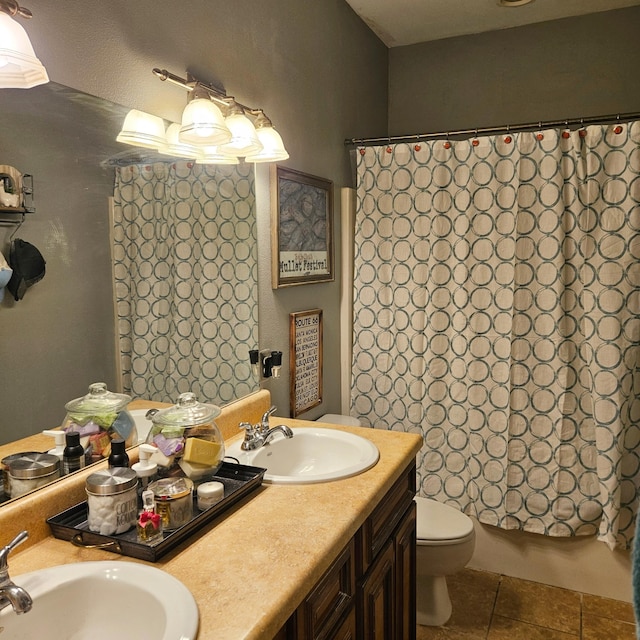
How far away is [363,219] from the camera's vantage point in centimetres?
260

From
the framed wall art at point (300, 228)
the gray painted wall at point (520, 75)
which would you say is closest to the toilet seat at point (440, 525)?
the framed wall art at point (300, 228)

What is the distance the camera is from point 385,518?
150cm

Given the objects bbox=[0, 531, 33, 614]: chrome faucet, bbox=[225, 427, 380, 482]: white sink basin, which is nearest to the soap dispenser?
bbox=[0, 531, 33, 614]: chrome faucet

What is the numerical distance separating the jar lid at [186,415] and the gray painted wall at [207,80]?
0.16 m

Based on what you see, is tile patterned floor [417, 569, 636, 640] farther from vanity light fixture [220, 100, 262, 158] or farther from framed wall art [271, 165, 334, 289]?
vanity light fixture [220, 100, 262, 158]

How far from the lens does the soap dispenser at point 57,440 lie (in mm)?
1197

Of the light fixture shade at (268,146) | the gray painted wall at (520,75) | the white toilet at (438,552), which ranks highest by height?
the gray painted wall at (520,75)

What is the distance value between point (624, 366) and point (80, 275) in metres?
2.03

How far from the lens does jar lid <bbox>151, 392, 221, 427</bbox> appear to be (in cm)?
129

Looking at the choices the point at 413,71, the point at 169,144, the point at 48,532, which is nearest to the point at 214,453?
the point at 48,532

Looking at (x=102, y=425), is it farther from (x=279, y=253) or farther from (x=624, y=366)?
(x=624, y=366)

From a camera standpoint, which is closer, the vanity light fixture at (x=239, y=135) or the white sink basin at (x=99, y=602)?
the white sink basin at (x=99, y=602)

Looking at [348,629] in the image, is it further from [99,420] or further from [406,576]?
[99,420]

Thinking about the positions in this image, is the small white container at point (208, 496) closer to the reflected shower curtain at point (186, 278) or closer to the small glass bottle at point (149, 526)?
the small glass bottle at point (149, 526)
